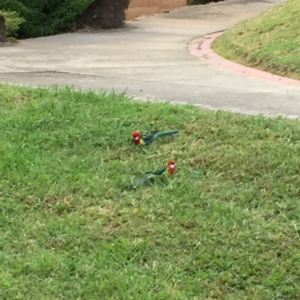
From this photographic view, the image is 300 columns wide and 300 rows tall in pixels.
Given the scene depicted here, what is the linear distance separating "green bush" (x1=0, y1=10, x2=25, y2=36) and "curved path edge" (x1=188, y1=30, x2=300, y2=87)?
2659mm

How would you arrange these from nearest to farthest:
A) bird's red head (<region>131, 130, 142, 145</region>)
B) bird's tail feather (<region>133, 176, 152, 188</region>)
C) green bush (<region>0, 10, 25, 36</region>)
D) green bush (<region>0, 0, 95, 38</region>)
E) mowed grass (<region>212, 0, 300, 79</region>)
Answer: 1. bird's tail feather (<region>133, 176, 152, 188</region>)
2. bird's red head (<region>131, 130, 142, 145</region>)
3. mowed grass (<region>212, 0, 300, 79</region>)
4. green bush (<region>0, 10, 25, 36</region>)
5. green bush (<region>0, 0, 95, 38</region>)

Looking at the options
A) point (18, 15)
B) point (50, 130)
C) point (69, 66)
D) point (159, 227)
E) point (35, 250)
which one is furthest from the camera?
point (18, 15)

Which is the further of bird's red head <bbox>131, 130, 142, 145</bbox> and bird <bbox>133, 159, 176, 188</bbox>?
bird's red head <bbox>131, 130, 142, 145</bbox>

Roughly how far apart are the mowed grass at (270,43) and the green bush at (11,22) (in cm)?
301

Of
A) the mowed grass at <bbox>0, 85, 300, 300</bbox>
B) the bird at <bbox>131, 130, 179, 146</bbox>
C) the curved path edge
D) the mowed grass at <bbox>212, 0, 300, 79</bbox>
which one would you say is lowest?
the mowed grass at <bbox>0, 85, 300, 300</bbox>

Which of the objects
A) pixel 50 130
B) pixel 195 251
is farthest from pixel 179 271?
pixel 50 130

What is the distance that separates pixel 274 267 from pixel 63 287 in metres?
1.04

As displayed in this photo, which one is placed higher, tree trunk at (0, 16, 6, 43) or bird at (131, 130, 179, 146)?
tree trunk at (0, 16, 6, 43)

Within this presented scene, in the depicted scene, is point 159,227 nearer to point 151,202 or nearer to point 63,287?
point 151,202

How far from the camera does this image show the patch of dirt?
37.4 ft

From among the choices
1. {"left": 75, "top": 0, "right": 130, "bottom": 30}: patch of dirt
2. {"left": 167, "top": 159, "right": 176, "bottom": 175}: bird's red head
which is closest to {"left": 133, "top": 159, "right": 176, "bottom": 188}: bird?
{"left": 167, "top": 159, "right": 176, "bottom": 175}: bird's red head

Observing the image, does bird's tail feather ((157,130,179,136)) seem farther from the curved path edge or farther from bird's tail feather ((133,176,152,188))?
the curved path edge

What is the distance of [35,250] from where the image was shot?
10.9ft

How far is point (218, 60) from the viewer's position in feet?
26.8
